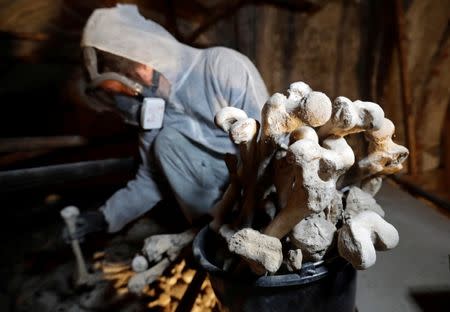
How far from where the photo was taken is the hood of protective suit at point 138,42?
1.23 m

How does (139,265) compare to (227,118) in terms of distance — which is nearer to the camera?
(227,118)

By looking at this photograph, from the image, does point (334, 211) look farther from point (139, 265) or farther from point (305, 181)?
point (139, 265)

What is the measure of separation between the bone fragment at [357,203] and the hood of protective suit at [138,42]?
0.85 metres

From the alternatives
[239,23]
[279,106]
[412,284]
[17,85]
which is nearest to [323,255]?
[279,106]

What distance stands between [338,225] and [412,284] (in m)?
0.53

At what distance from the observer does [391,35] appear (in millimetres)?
2467

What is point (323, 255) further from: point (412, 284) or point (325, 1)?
point (325, 1)

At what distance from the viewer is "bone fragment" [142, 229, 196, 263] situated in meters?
1.24

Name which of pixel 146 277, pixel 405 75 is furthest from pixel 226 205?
pixel 405 75

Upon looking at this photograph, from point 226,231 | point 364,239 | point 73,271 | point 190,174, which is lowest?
point 73,271

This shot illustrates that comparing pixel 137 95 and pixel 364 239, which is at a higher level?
pixel 137 95

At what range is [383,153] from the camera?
2.23 ft

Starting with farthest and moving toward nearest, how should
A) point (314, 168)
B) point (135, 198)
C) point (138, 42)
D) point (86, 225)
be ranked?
point (135, 198), point (86, 225), point (138, 42), point (314, 168)

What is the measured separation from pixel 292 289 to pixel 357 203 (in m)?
0.24
